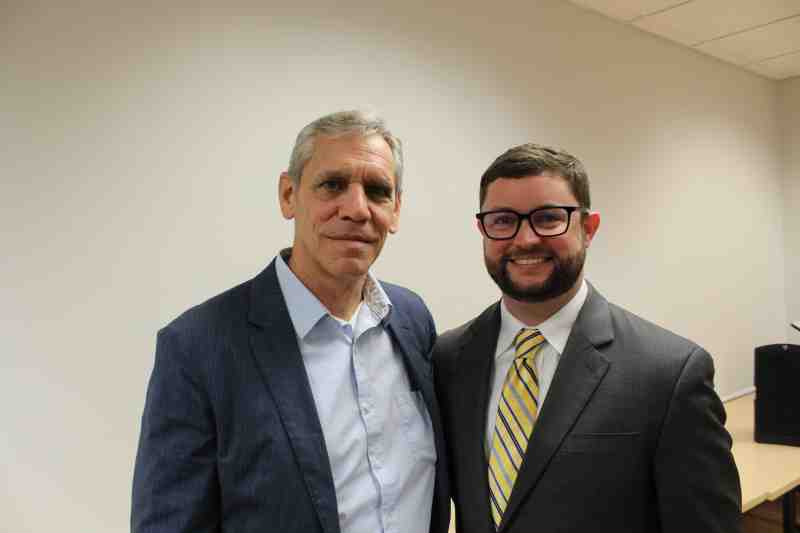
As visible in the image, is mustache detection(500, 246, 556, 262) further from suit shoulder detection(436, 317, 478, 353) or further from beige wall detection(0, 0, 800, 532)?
beige wall detection(0, 0, 800, 532)

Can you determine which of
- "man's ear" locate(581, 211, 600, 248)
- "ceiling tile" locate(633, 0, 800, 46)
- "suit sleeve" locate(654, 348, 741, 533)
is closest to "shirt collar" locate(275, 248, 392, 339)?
"man's ear" locate(581, 211, 600, 248)

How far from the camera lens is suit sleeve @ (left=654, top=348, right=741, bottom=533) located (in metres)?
1.21

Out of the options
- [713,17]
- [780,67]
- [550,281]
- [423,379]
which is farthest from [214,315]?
[780,67]

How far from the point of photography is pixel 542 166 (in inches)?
55.0

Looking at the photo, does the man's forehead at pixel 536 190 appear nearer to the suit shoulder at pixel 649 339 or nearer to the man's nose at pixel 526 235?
the man's nose at pixel 526 235

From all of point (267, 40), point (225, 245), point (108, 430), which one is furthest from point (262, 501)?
point (267, 40)

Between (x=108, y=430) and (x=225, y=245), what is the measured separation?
742 millimetres

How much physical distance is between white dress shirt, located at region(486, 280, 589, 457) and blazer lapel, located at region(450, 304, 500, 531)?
0.05 ft

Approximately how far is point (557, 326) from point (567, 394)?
182 mm

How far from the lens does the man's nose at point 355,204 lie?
1.34 meters

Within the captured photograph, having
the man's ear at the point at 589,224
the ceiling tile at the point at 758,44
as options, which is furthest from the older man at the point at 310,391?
the ceiling tile at the point at 758,44

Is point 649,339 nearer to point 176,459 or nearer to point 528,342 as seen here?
point 528,342

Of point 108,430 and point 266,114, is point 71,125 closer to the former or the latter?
point 266,114

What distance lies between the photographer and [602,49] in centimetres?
375
